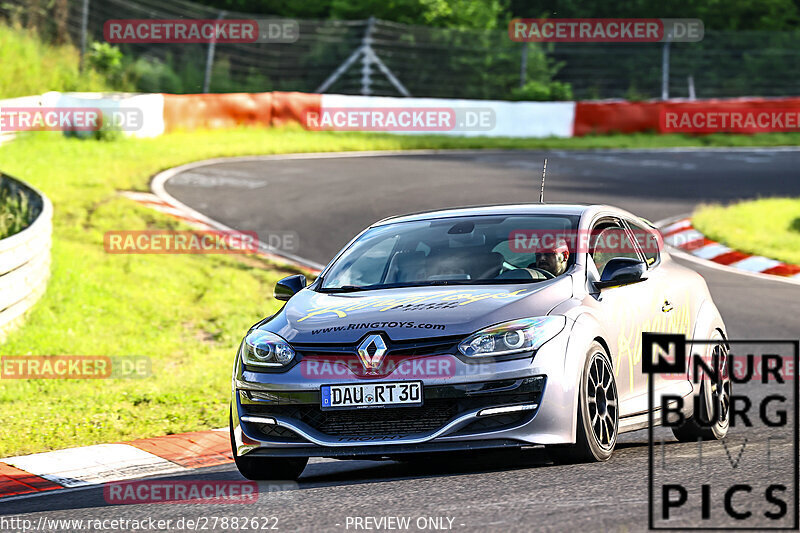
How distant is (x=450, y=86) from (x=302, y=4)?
14099 mm

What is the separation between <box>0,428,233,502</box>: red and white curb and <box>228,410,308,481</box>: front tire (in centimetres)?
94

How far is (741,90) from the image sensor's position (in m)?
37.1

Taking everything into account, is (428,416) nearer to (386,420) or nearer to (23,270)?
(386,420)

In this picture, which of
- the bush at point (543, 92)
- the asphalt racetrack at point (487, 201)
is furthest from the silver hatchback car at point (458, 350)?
the bush at point (543, 92)

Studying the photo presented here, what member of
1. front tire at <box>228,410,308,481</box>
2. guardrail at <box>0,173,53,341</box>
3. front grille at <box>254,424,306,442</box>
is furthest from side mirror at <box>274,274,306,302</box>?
guardrail at <box>0,173,53,341</box>

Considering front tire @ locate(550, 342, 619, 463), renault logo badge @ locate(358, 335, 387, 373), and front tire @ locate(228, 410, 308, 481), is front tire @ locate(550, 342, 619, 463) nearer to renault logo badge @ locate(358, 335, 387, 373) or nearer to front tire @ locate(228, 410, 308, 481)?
renault logo badge @ locate(358, 335, 387, 373)

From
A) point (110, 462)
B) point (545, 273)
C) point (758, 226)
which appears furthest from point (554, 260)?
point (758, 226)

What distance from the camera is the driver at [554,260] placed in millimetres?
7094

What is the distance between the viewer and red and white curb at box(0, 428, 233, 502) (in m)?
7.39

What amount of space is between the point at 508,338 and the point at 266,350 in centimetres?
134

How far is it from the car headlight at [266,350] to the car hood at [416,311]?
54mm

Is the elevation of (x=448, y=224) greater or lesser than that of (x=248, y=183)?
greater

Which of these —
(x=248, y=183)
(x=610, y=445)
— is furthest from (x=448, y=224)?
(x=248, y=183)

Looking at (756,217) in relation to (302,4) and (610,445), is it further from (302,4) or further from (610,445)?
(302,4)
